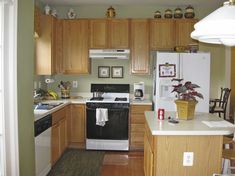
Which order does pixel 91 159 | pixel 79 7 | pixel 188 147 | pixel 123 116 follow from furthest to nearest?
pixel 79 7 < pixel 123 116 < pixel 91 159 < pixel 188 147

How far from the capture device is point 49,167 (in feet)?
11.8

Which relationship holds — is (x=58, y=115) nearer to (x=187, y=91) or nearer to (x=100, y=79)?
(x=100, y=79)

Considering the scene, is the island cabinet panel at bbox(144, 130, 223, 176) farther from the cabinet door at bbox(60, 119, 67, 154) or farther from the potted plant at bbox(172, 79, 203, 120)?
the cabinet door at bbox(60, 119, 67, 154)

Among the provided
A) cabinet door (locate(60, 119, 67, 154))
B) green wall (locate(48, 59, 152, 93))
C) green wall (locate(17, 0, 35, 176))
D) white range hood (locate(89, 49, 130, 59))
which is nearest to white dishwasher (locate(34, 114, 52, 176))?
green wall (locate(17, 0, 35, 176))

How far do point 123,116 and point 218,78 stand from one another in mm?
2219

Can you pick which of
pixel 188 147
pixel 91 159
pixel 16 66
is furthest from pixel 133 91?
pixel 16 66

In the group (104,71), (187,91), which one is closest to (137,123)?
(104,71)

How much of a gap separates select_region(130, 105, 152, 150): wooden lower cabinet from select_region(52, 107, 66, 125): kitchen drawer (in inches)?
45.5

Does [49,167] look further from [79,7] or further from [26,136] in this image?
[79,7]

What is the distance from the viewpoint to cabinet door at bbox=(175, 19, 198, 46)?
15.7ft

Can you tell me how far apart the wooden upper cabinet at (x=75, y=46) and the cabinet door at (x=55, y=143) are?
135 cm

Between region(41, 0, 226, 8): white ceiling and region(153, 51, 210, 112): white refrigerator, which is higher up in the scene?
region(41, 0, 226, 8): white ceiling

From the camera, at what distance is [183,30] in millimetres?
4793

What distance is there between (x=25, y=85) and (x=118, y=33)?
2717 mm
